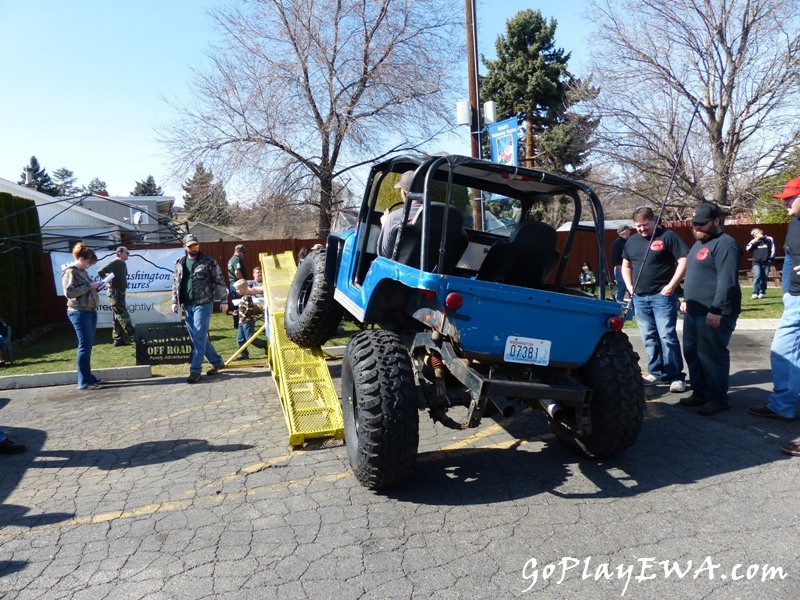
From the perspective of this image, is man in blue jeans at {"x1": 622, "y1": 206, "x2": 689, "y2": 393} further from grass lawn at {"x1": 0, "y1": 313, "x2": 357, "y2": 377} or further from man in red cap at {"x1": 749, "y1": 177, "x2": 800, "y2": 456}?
grass lawn at {"x1": 0, "y1": 313, "x2": 357, "y2": 377}

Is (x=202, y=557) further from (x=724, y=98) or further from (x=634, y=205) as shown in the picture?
(x=634, y=205)

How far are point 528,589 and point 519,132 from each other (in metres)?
9.95

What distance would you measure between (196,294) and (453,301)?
507 cm

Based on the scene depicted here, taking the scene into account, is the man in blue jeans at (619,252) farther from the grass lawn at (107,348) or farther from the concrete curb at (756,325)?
the concrete curb at (756,325)

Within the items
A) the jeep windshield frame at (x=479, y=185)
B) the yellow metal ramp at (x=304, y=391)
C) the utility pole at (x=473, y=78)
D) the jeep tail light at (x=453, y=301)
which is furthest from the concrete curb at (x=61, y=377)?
the utility pole at (x=473, y=78)

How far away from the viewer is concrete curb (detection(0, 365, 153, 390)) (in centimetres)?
797

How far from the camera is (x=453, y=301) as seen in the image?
357cm

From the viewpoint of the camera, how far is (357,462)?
13.0ft

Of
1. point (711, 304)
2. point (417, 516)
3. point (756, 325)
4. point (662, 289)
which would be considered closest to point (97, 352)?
point (417, 516)

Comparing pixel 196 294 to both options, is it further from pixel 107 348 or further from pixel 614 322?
pixel 614 322

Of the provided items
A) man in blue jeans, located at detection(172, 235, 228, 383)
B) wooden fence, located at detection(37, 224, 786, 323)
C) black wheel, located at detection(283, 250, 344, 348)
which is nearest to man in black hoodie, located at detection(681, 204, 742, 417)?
black wheel, located at detection(283, 250, 344, 348)

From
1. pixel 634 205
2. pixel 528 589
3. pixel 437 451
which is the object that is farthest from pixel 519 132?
pixel 634 205

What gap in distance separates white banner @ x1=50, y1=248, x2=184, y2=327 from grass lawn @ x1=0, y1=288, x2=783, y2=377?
0.73m

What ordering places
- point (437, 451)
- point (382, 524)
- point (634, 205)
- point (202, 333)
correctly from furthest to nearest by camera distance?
point (634, 205) < point (202, 333) < point (437, 451) < point (382, 524)
